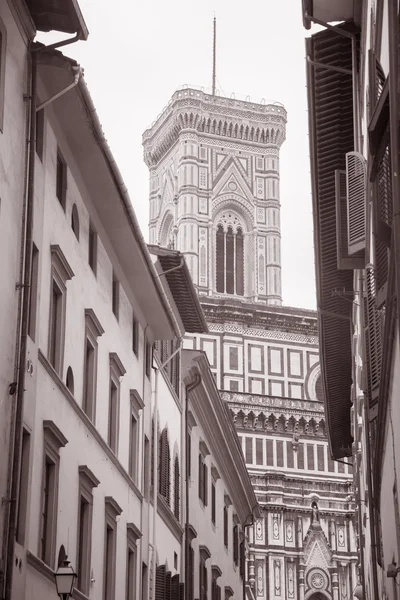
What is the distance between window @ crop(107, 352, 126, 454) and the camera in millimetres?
22648

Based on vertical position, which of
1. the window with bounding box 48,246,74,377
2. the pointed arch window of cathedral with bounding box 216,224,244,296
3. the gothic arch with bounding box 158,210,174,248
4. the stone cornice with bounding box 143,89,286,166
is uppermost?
the stone cornice with bounding box 143,89,286,166

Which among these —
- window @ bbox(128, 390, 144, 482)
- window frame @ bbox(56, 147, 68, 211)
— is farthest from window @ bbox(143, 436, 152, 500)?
window frame @ bbox(56, 147, 68, 211)

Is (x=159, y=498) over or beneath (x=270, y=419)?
beneath

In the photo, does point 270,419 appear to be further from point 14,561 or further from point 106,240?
point 14,561

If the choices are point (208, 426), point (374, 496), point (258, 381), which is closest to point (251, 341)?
point (258, 381)

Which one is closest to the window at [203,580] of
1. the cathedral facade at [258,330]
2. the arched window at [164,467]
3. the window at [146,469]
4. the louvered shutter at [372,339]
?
the arched window at [164,467]

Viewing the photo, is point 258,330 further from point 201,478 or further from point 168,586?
point 168,586

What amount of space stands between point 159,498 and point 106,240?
7220 mm

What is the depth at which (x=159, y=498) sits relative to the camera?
90.1 ft

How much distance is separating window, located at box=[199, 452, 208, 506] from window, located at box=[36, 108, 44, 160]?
63.1 feet

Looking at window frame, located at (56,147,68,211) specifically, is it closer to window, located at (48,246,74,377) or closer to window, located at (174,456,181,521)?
window, located at (48,246,74,377)

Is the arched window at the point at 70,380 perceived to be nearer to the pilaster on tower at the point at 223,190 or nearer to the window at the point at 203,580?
the window at the point at 203,580

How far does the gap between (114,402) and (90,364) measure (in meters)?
2.25

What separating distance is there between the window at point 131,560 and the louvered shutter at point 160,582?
99.0 inches
